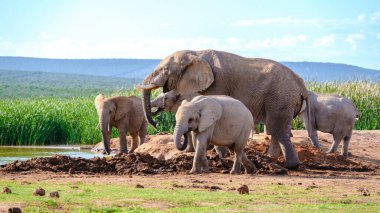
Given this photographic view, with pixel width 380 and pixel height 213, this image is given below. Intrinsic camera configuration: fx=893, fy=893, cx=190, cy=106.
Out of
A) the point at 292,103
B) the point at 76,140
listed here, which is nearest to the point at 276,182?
the point at 292,103

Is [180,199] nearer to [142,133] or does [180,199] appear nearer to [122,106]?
[122,106]

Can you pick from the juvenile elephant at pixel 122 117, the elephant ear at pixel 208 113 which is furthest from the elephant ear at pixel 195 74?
the juvenile elephant at pixel 122 117

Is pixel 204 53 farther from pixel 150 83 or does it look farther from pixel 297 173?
pixel 297 173

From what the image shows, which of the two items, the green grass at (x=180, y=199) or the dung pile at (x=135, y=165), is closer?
the green grass at (x=180, y=199)

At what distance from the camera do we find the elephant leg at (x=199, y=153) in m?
14.5

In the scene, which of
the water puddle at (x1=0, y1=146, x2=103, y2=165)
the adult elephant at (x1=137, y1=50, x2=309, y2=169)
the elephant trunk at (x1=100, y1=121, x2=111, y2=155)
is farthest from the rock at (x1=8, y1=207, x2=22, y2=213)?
the elephant trunk at (x1=100, y1=121, x2=111, y2=155)

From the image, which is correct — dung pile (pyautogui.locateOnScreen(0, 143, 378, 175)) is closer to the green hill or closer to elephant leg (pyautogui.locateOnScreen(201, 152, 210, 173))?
elephant leg (pyautogui.locateOnScreen(201, 152, 210, 173))

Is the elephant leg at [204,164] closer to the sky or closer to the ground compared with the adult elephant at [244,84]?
closer to the ground

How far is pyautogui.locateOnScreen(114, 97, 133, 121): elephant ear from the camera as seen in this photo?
69.4 ft

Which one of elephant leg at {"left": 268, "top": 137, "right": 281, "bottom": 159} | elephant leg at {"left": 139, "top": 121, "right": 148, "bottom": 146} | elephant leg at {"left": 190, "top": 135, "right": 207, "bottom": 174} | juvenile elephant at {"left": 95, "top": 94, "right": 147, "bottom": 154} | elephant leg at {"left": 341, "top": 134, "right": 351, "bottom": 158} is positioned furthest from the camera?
elephant leg at {"left": 139, "top": 121, "right": 148, "bottom": 146}

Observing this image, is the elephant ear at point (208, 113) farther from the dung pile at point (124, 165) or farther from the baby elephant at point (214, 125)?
the dung pile at point (124, 165)

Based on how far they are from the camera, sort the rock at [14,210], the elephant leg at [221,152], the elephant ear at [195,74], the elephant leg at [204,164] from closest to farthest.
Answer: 1. the rock at [14,210]
2. the elephant leg at [204,164]
3. the elephant ear at [195,74]
4. the elephant leg at [221,152]

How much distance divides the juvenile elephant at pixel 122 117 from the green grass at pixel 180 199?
796 centimetres

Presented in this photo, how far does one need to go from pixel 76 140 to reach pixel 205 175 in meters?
16.3
